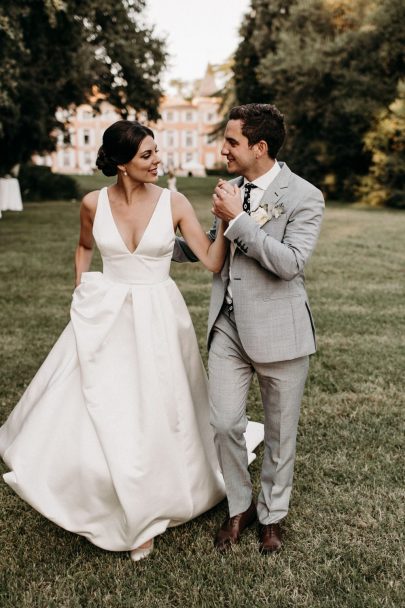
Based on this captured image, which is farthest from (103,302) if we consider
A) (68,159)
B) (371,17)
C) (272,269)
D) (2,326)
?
(68,159)

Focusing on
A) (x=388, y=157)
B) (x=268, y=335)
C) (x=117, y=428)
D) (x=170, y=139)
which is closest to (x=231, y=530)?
(x=117, y=428)

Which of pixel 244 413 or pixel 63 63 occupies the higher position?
pixel 63 63

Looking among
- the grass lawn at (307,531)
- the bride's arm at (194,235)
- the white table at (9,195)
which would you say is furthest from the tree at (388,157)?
the bride's arm at (194,235)

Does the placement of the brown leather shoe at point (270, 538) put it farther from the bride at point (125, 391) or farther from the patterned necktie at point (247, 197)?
the patterned necktie at point (247, 197)

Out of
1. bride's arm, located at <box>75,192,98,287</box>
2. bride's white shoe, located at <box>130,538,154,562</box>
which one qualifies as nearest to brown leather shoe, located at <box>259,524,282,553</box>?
bride's white shoe, located at <box>130,538,154,562</box>

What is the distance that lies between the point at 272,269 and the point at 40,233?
15772mm

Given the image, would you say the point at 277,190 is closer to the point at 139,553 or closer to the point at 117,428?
the point at 117,428

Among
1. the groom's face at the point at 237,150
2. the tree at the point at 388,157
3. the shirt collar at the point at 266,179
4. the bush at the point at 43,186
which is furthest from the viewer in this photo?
the bush at the point at 43,186

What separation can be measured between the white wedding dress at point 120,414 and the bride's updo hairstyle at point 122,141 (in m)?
0.27

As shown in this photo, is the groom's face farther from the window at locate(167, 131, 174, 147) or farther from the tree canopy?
the window at locate(167, 131, 174, 147)

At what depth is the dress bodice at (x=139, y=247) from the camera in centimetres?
348

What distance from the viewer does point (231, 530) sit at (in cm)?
354

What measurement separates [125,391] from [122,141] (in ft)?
4.19

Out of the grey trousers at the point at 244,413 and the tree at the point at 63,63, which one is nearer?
the grey trousers at the point at 244,413
